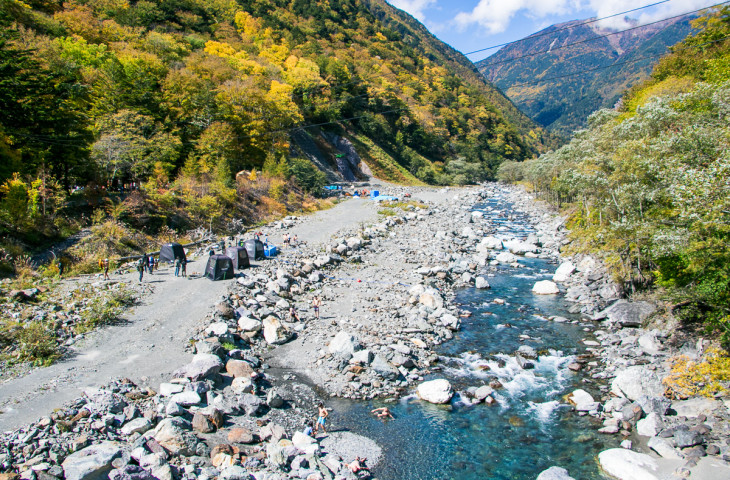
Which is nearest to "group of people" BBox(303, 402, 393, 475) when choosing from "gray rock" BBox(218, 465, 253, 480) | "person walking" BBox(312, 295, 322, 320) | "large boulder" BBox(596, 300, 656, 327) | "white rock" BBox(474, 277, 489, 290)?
"gray rock" BBox(218, 465, 253, 480)

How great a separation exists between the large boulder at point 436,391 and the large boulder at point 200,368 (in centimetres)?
691

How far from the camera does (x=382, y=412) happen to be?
12.0 m

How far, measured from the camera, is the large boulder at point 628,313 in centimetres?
1716

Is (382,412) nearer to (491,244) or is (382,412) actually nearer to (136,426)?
(136,426)

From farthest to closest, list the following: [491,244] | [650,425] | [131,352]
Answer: [491,244]
[131,352]
[650,425]

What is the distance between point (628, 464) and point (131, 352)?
1556cm

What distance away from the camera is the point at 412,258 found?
2867cm

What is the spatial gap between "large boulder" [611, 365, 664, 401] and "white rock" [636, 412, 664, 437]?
119cm

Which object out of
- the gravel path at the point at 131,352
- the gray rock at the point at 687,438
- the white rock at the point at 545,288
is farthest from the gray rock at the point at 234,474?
the white rock at the point at 545,288

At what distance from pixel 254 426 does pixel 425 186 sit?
72735 millimetres

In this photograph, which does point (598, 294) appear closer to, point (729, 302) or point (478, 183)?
point (729, 302)

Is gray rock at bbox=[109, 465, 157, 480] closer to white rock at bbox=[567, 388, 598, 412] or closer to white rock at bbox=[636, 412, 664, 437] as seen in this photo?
white rock at bbox=[567, 388, 598, 412]

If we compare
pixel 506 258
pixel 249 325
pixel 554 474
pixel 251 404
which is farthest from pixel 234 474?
pixel 506 258

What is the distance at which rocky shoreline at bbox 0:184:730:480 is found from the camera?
29.8 feet
